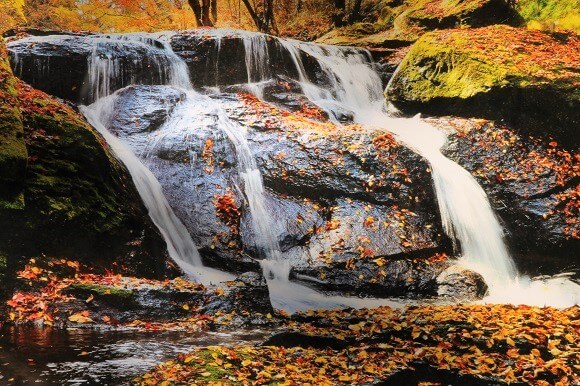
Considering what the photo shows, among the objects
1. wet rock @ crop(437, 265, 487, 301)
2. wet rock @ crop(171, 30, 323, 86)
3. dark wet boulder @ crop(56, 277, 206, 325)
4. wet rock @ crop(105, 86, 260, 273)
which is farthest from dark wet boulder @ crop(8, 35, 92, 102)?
wet rock @ crop(437, 265, 487, 301)

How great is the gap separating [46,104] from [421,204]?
18.8ft

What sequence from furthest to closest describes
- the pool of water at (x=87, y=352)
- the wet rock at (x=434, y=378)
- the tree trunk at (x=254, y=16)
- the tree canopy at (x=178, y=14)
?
the tree trunk at (x=254, y=16) < the tree canopy at (x=178, y=14) < the wet rock at (x=434, y=378) < the pool of water at (x=87, y=352)

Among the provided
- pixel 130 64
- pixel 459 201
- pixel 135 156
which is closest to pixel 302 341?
pixel 459 201

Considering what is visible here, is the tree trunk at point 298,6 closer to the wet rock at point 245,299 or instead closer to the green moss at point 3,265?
the wet rock at point 245,299

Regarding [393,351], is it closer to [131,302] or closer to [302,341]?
[302,341]

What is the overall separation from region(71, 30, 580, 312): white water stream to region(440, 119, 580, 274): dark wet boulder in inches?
9.0

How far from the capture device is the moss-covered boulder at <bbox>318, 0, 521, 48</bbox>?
9.83 meters

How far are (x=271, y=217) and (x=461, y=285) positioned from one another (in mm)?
2913

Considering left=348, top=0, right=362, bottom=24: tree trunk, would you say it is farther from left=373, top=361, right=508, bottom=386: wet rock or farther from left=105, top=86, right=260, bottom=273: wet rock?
left=373, top=361, right=508, bottom=386: wet rock

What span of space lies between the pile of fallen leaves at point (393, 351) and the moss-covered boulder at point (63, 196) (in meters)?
2.09

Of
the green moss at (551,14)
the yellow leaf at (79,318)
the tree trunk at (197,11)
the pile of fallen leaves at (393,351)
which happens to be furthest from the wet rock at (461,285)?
the tree trunk at (197,11)

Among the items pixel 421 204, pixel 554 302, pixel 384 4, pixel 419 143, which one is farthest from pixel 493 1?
pixel 554 302

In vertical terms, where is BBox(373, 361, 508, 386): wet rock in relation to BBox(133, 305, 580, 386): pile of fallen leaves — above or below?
below

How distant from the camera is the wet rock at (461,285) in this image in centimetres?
598
